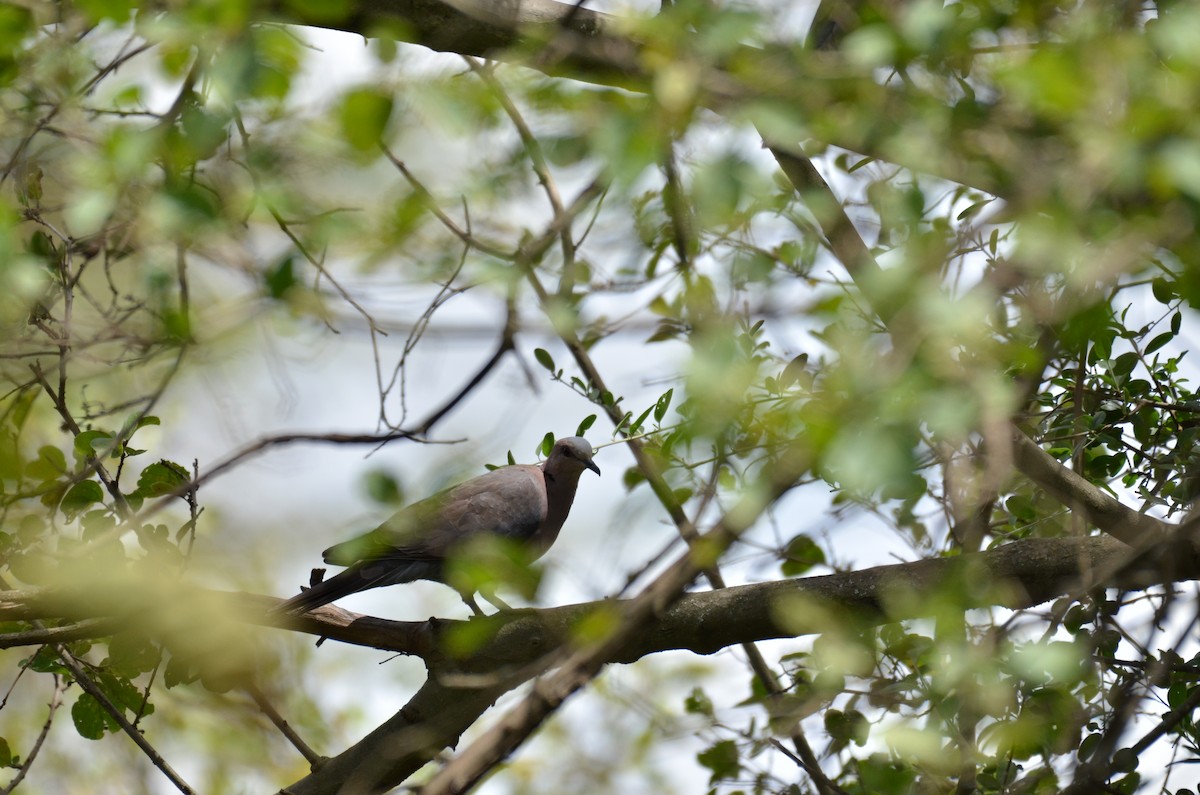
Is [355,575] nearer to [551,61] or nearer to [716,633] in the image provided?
[716,633]

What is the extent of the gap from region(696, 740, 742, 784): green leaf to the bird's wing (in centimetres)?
117

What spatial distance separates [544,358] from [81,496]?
1.47m

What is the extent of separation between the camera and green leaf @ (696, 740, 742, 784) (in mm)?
3527

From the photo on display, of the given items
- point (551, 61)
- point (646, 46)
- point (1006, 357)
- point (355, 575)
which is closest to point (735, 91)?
point (646, 46)

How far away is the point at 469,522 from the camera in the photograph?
414cm

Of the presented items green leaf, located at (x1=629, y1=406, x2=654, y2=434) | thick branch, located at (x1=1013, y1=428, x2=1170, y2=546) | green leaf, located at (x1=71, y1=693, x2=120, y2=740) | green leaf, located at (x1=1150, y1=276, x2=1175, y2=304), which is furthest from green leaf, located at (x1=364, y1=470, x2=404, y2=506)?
green leaf, located at (x1=1150, y1=276, x2=1175, y2=304)

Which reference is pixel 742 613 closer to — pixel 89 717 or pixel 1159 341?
pixel 1159 341

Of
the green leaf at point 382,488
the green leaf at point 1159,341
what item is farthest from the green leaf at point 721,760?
the green leaf at point 382,488

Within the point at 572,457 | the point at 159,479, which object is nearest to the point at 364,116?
the point at 159,479

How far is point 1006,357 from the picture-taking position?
1987 mm

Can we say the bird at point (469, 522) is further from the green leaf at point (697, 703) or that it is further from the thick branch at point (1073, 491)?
the thick branch at point (1073, 491)

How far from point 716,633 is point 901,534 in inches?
44.8

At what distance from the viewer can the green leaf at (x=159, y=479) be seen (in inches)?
128

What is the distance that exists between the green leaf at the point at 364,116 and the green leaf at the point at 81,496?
6.75ft
